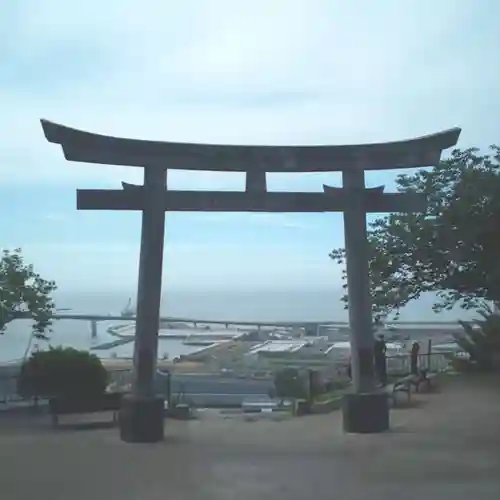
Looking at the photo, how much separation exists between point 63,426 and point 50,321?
204 inches

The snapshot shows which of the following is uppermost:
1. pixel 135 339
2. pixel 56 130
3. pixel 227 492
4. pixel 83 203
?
pixel 56 130

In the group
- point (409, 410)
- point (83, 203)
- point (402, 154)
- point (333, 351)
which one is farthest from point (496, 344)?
point (83, 203)

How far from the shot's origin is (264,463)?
26.9ft

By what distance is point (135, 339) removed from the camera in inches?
404

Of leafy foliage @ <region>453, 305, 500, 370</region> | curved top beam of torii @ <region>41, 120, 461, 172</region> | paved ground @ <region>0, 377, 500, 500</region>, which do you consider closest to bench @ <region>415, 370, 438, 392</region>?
leafy foliage @ <region>453, 305, 500, 370</region>

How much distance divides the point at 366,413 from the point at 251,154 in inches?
136

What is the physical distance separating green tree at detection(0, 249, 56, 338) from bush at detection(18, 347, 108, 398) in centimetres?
249

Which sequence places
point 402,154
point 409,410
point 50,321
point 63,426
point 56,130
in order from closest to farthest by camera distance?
point 56,130 < point 402,154 < point 63,426 < point 409,410 < point 50,321

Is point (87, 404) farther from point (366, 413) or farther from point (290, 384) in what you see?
point (366, 413)

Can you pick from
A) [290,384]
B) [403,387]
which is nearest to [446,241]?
[403,387]

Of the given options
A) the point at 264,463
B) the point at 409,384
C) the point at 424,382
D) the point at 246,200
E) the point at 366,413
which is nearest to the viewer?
the point at 264,463

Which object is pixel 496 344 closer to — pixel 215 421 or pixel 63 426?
pixel 215 421

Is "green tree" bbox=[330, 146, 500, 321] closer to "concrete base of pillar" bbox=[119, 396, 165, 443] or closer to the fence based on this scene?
the fence

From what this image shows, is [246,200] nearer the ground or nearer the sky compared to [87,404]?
nearer the sky
